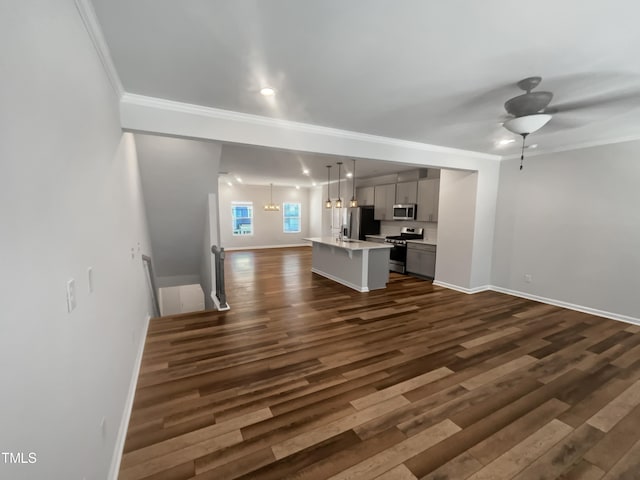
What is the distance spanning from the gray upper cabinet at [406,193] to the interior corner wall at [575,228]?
6.22 ft

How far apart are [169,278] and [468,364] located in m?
6.61

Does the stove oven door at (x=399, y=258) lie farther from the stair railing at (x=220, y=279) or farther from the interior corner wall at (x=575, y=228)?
the stair railing at (x=220, y=279)

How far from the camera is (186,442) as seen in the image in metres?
1.82

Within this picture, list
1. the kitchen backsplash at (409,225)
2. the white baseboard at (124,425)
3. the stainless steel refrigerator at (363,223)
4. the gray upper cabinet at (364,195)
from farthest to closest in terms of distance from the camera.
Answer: the gray upper cabinet at (364,195) < the stainless steel refrigerator at (363,223) < the kitchen backsplash at (409,225) < the white baseboard at (124,425)

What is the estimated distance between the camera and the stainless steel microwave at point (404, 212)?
21.9ft

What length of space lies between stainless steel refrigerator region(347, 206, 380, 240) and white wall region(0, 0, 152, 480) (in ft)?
22.2

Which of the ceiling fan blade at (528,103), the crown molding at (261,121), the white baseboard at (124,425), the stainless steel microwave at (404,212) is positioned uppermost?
the crown molding at (261,121)

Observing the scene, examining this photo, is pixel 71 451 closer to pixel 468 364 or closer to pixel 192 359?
pixel 192 359

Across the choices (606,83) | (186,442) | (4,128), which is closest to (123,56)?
(4,128)

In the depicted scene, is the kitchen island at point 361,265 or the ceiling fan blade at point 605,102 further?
the kitchen island at point 361,265

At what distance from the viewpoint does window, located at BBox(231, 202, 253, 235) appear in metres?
10.7

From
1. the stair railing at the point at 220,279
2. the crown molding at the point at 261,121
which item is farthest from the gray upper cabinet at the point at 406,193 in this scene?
the stair railing at the point at 220,279

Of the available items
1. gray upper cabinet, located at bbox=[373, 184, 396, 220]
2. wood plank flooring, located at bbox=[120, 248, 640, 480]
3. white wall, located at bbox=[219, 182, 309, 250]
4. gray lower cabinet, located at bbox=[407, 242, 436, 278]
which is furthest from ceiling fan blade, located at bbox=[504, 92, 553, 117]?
white wall, located at bbox=[219, 182, 309, 250]

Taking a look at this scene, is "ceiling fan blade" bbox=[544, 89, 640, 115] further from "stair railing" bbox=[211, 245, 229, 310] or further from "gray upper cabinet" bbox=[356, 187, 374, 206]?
"gray upper cabinet" bbox=[356, 187, 374, 206]
